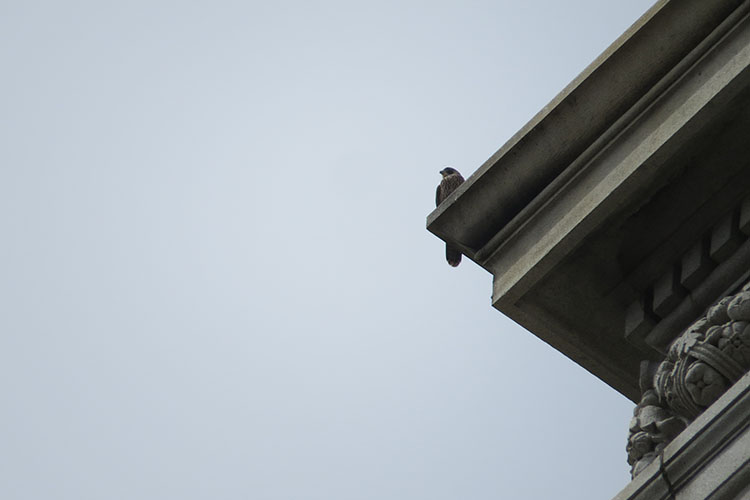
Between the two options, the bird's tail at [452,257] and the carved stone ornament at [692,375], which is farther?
the bird's tail at [452,257]

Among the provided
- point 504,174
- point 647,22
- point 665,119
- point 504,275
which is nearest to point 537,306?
point 504,275

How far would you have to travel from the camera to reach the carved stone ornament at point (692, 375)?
15.7ft

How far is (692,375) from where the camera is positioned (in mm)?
4863

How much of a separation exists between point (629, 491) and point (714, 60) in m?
2.14

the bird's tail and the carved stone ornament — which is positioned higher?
the bird's tail

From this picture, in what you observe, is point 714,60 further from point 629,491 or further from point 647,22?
point 629,491

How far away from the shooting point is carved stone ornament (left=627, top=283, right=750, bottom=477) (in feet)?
15.7

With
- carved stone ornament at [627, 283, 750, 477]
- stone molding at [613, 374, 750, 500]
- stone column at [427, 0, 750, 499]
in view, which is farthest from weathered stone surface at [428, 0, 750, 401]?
stone molding at [613, 374, 750, 500]

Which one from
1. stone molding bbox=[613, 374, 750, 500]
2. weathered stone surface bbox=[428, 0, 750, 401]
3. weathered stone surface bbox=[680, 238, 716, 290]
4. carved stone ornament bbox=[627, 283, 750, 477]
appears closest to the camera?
stone molding bbox=[613, 374, 750, 500]

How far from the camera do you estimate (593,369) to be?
245 inches

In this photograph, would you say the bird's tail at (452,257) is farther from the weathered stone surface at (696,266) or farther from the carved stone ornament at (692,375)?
the carved stone ornament at (692,375)

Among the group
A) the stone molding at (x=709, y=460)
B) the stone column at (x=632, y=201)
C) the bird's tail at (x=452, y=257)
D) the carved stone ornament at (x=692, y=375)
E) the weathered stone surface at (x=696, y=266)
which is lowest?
the stone molding at (x=709, y=460)

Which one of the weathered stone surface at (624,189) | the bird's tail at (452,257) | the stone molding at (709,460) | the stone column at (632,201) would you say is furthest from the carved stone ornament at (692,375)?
the bird's tail at (452,257)

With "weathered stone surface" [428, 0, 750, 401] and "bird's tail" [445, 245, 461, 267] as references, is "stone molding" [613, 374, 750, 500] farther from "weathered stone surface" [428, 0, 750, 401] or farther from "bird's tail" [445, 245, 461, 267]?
"bird's tail" [445, 245, 461, 267]
